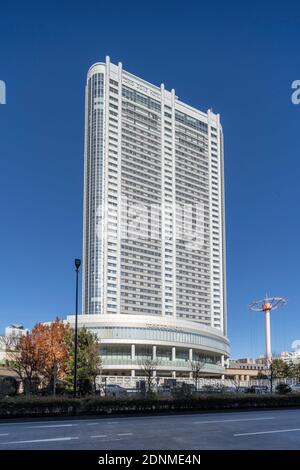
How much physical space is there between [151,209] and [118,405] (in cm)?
14584

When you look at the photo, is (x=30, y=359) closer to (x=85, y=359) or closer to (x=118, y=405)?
(x=85, y=359)

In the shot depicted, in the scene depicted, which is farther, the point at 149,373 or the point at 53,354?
the point at 149,373

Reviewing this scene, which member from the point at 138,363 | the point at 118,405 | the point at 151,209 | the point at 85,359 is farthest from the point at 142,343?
the point at 118,405

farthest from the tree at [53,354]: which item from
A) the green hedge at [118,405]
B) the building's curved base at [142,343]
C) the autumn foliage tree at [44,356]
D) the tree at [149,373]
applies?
the building's curved base at [142,343]

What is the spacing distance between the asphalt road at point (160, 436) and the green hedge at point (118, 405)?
5304 millimetres

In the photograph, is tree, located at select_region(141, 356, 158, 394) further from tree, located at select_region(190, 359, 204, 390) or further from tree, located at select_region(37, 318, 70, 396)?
tree, located at select_region(37, 318, 70, 396)

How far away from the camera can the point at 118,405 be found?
26.1 meters

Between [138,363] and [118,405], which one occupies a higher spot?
[118,405]

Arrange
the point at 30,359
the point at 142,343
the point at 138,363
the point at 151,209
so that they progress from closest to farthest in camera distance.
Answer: the point at 30,359
the point at 138,363
the point at 142,343
the point at 151,209

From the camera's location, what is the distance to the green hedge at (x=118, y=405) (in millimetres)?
24078

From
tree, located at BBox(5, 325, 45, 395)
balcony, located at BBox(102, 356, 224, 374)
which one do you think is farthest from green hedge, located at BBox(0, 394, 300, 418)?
balcony, located at BBox(102, 356, 224, 374)

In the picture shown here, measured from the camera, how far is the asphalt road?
13805mm
